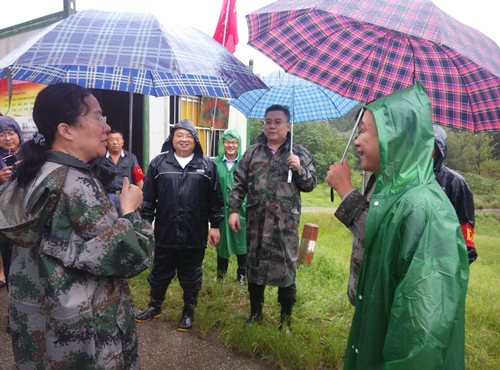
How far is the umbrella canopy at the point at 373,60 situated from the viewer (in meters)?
2.23

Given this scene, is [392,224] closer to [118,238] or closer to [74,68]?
[118,238]

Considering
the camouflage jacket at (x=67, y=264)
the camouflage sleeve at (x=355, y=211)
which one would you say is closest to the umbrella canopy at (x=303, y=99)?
the camouflage sleeve at (x=355, y=211)

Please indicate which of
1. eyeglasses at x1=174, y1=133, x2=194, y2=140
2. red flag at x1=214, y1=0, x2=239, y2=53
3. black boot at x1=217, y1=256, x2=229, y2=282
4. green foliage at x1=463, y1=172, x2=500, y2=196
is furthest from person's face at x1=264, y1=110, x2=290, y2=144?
green foliage at x1=463, y1=172, x2=500, y2=196

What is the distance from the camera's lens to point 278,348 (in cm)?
285

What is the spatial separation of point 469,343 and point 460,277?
267 cm

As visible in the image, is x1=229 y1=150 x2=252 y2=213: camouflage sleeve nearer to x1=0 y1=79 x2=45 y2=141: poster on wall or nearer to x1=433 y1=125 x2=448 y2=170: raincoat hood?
x1=433 y1=125 x2=448 y2=170: raincoat hood

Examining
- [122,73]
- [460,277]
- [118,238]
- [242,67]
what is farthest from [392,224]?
[122,73]

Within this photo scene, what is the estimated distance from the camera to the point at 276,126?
3.13 metres

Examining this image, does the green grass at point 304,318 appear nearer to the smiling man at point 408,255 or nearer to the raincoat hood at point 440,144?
the smiling man at point 408,255

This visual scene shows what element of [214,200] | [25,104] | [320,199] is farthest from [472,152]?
[25,104]

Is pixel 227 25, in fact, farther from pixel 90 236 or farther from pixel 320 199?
pixel 320 199

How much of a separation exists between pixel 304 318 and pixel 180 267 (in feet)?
4.69

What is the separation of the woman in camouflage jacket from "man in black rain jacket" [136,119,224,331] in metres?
1.56

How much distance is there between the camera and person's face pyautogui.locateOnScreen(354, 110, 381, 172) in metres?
1.52
